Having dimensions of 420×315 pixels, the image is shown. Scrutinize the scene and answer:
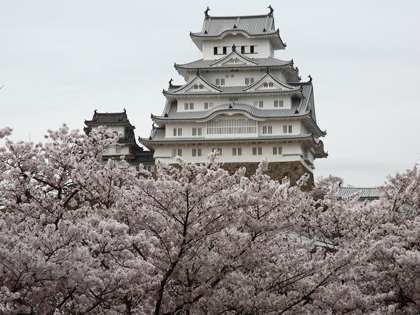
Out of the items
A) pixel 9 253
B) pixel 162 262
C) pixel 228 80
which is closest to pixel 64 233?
pixel 9 253

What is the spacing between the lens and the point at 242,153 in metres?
49.5

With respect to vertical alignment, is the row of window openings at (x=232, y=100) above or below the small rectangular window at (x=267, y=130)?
above

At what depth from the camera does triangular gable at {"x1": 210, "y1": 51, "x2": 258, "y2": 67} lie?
5166 centimetres

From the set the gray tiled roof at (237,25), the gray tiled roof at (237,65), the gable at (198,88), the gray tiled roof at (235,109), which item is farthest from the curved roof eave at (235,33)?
the gray tiled roof at (235,109)

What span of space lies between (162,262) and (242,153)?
1477 inches

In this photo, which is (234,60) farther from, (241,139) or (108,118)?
(108,118)

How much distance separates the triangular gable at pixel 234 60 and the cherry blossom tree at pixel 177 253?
37.9 m

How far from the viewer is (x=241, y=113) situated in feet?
159

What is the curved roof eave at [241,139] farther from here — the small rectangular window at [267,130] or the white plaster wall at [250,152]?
the small rectangular window at [267,130]

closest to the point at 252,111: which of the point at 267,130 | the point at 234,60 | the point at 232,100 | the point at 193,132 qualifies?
the point at 267,130

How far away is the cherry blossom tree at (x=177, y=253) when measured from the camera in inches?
405

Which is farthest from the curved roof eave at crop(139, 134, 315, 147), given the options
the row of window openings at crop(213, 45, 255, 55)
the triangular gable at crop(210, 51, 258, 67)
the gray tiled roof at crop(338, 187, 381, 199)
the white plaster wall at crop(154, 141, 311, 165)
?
the row of window openings at crop(213, 45, 255, 55)

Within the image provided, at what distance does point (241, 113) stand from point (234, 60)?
6576 millimetres

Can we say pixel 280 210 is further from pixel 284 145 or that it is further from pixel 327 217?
pixel 284 145
